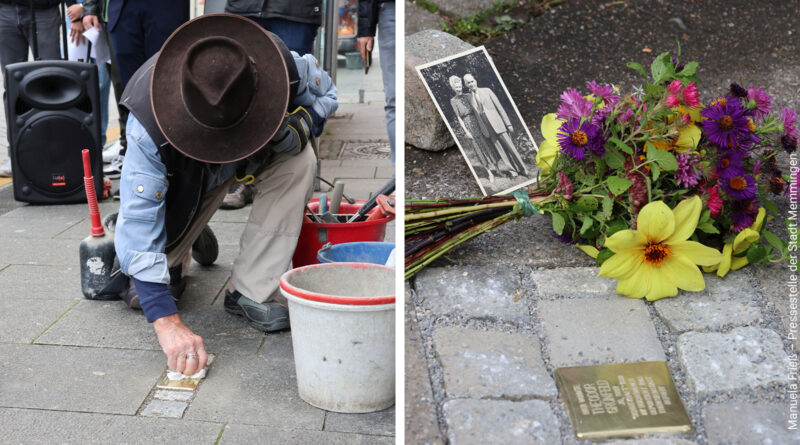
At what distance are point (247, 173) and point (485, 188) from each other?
1010mm

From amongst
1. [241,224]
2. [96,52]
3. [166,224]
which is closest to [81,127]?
[96,52]

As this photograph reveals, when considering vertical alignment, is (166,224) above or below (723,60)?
below

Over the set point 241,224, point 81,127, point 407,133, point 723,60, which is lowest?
point 241,224

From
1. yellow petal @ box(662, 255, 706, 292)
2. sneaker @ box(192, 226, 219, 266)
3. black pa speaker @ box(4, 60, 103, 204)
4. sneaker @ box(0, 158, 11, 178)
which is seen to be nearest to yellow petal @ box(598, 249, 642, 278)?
yellow petal @ box(662, 255, 706, 292)

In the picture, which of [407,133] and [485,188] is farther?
[407,133]

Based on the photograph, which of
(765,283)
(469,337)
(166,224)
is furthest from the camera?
(166,224)

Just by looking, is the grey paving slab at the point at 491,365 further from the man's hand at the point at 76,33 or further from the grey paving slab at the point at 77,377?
the man's hand at the point at 76,33

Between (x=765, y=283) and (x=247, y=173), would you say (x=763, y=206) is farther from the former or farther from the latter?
(x=247, y=173)

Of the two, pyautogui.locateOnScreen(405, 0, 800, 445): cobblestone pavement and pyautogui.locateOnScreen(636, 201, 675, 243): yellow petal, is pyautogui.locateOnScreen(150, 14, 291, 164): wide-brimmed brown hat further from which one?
pyautogui.locateOnScreen(636, 201, 675, 243): yellow petal

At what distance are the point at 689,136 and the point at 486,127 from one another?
1.00 m

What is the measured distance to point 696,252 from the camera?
7.89ft

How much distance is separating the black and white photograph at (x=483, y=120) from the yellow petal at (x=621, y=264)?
2.84 feet

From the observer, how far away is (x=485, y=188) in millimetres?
3207

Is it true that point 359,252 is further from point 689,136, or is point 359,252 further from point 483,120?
point 689,136
